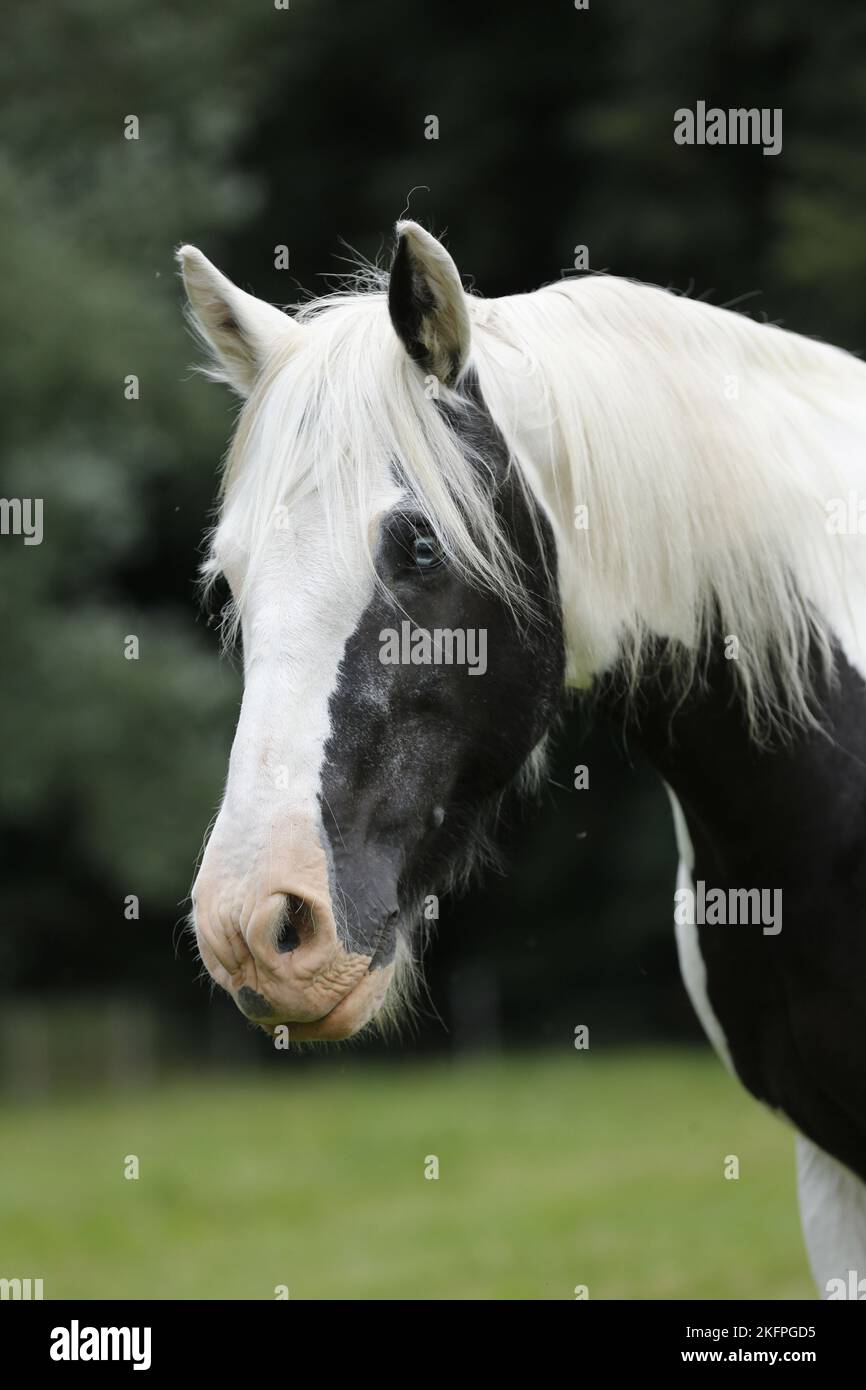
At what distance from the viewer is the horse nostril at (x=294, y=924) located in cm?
248

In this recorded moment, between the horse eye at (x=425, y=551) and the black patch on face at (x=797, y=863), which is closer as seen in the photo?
the horse eye at (x=425, y=551)

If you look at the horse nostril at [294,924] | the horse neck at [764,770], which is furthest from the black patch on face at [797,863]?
the horse nostril at [294,924]

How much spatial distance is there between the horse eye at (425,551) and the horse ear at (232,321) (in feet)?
1.82

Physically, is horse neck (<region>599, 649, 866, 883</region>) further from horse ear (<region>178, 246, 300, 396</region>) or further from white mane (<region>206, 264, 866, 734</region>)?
horse ear (<region>178, 246, 300, 396</region>)

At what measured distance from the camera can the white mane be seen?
112 inches

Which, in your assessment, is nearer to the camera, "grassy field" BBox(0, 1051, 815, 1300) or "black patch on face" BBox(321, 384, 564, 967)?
"black patch on face" BBox(321, 384, 564, 967)

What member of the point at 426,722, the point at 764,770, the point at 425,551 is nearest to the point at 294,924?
the point at 426,722

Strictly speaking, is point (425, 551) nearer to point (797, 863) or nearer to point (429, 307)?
point (429, 307)

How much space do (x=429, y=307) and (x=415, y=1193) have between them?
25.5ft

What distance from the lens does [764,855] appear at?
9.98 feet

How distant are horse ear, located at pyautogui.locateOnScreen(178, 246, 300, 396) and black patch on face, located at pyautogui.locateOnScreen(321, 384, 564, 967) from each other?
0.48 m

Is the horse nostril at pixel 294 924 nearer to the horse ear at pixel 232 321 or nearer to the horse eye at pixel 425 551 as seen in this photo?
the horse eye at pixel 425 551

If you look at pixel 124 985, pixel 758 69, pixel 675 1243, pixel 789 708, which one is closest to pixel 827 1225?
pixel 789 708

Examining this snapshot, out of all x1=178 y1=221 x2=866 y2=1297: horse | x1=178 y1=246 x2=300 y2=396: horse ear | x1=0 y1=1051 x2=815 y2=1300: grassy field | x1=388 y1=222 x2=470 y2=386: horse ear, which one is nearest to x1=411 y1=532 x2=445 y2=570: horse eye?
x1=178 y1=221 x2=866 y2=1297: horse
